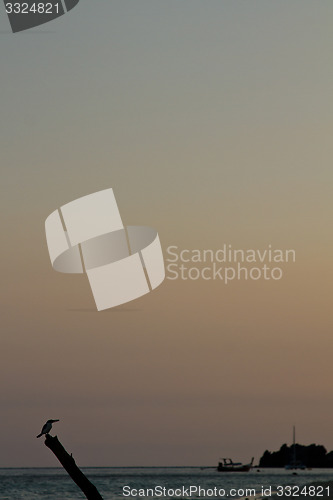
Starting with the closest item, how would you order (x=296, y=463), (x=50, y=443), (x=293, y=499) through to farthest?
(x=50, y=443) < (x=293, y=499) < (x=296, y=463)

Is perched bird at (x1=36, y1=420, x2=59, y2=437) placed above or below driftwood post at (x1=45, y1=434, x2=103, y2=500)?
above

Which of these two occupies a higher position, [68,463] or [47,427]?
[47,427]

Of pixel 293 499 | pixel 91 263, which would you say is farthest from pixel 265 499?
pixel 91 263

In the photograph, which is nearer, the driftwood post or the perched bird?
the perched bird

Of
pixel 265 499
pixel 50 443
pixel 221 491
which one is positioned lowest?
pixel 221 491

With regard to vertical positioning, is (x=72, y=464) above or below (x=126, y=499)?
above

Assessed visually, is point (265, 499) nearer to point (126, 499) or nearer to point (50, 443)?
point (126, 499)

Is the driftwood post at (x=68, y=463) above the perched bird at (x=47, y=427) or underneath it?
underneath

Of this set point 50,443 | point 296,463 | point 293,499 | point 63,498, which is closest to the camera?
point 50,443

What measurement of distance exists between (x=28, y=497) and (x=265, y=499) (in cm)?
4229

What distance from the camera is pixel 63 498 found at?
88.1 m

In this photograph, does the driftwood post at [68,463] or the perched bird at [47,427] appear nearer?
the perched bird at [47,427]

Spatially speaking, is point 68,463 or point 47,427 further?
point 68,463

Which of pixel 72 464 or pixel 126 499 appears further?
pixel 126 499
